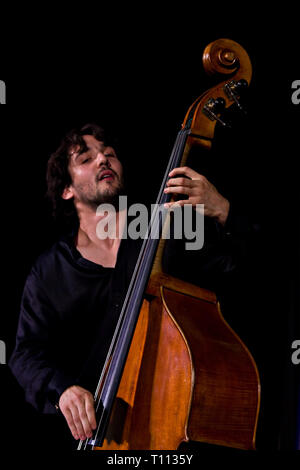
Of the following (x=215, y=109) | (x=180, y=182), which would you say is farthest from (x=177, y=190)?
(x=215, y=109)

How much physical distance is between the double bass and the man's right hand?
20 millimetres

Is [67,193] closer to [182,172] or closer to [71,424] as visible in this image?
[182,172]

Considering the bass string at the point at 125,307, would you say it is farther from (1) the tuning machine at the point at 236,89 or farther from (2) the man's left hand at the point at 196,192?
(1) the tuning machine at the point at 236,89

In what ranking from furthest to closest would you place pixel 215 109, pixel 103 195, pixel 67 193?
pixel 67 193 → pixel 103 195 → pixel 215 109

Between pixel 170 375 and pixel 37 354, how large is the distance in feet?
2.28

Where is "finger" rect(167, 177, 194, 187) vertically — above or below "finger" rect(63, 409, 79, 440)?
above

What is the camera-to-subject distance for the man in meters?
1.51

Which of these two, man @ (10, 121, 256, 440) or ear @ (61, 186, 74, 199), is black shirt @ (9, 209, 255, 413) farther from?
ear @ (61, 186, 74, 199)

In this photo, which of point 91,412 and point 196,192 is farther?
point 196,192

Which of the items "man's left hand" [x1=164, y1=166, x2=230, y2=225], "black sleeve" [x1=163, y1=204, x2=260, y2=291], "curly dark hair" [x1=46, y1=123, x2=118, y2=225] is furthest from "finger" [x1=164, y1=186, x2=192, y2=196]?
"curly dark hair" [x1=46, y1=123, x2=118, y2=225]

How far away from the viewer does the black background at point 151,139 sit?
1910mm

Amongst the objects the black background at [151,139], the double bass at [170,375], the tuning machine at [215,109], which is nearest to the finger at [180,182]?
the double bass at [170,375]

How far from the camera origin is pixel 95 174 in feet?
6.55

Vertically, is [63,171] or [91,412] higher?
[63,171]
